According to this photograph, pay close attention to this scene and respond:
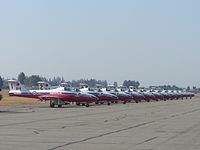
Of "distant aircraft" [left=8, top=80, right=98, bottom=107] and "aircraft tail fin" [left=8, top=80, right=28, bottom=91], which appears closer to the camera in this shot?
"distant aircraft" [left=8, top=80, right=98, bottom=107]

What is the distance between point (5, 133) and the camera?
20703mm

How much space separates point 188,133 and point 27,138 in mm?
6992

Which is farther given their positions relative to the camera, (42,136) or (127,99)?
(127,99)

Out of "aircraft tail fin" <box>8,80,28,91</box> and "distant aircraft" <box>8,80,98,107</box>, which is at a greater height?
"aircraft tail fin" <box>8,80,28,91</box>

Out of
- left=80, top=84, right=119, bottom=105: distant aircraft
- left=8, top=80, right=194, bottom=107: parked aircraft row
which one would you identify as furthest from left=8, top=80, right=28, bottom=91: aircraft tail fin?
left=80, top=84, right=119, bottom=105: distant aircraft

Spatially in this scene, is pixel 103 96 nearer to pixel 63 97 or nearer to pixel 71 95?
pixel 71 95

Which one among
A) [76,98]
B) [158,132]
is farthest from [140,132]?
[76,98]

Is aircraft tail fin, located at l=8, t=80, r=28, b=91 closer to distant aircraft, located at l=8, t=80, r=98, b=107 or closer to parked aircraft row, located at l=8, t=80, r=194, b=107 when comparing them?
parked aircraft row, located at l=8, t=80, r=194, b=107

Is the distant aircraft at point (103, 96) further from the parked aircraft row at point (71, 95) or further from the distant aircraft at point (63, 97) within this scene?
the distant aircraft at point (63, 97)

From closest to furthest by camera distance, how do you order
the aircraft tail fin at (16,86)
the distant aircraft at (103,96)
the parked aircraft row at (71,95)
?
the parked aircraft row at (71,95) < the aircraft tail fin at (16,86) < the distant aircraft at (103,96)

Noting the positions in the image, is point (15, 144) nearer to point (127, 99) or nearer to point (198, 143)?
point (198, 143)

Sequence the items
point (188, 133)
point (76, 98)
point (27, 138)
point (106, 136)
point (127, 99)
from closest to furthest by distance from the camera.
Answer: point (27, 138), point (106, 136), point (188, 133), point (76, 98), point (127, 99)

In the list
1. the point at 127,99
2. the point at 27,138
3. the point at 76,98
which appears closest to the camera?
the point at 27,138

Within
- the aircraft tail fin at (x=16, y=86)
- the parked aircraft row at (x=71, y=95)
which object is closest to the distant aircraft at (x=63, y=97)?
the parked aircraft row at (x=71, y=95)
